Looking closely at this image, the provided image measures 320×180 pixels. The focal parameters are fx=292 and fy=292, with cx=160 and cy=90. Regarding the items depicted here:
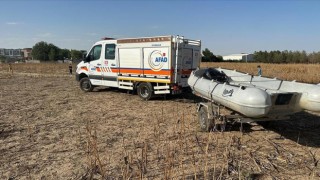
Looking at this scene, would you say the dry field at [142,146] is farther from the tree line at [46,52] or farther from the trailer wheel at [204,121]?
the tree line at [46,52]

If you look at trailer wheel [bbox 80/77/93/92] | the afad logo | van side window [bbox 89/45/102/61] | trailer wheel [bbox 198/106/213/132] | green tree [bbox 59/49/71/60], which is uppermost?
green tree [bbox 59/49/71/60]

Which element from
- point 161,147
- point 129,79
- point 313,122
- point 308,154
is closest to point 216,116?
point 161,147

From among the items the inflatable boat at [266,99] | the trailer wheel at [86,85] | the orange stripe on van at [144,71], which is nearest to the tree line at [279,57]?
the trailer wheel at [86,85]

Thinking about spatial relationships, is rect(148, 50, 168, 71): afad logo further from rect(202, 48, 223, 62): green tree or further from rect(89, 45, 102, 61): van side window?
rect(202, 48, 223, 62): green tree

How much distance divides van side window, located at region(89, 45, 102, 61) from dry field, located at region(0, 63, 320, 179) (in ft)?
13.2

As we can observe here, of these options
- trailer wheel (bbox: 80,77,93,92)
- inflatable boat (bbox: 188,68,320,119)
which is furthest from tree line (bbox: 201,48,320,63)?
inflatable boat (bbox: 188,68,320,119)

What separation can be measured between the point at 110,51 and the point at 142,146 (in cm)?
808

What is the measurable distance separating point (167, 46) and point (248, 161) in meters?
6.89

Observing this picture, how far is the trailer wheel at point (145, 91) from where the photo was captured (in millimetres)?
12203

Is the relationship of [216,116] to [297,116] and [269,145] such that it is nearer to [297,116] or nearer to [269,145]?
[269,145]

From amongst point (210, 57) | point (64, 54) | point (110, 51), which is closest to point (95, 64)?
point (110, 51)

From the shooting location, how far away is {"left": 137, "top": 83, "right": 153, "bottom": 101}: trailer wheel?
40.0 feet

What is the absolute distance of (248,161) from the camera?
5285 mm

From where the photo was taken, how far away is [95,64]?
14203 millimetres
